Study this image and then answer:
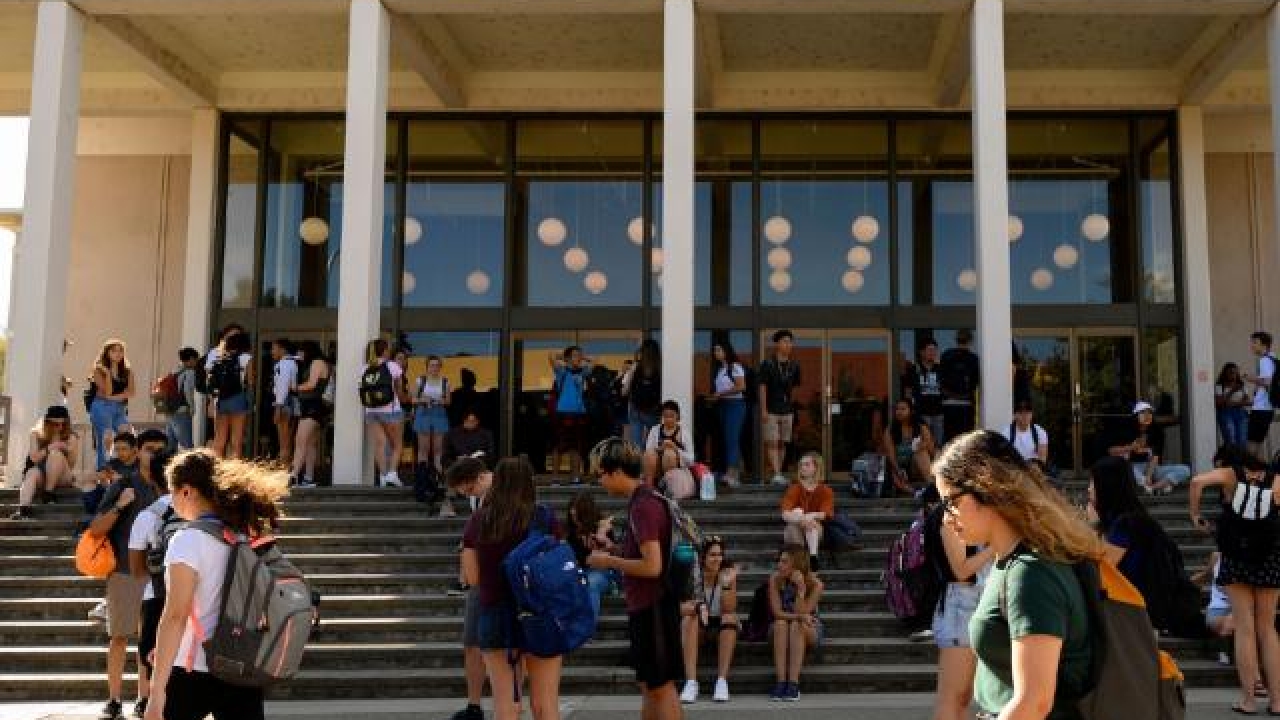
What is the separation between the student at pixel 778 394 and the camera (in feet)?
46.1

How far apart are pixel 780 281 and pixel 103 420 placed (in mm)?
9544

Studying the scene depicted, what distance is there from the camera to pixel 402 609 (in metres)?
9.85

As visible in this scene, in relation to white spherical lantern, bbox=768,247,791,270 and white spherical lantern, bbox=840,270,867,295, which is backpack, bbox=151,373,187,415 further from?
white spherical lantern, bbox=840,270,867,295

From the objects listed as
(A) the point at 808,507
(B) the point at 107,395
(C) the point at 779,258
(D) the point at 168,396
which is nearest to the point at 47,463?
(B) the point at 107,395

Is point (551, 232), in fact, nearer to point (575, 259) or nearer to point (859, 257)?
point (575, 259)

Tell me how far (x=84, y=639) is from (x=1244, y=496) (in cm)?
861

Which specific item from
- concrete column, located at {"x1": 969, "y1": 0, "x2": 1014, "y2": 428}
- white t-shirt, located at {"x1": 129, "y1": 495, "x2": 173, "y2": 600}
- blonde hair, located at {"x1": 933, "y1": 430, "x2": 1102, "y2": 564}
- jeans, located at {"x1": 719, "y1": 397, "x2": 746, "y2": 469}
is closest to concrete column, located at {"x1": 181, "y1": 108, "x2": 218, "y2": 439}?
jeans, located at {"x1": 719, "y1": 397, "x2": 746, "y2": 469}

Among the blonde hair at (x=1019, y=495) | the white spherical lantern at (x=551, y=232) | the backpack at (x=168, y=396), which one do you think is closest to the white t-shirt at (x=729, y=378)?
the white spherical lantern at (x=551, y=232)

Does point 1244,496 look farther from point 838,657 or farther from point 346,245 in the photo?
point 346,245

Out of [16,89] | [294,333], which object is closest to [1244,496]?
[294,333]

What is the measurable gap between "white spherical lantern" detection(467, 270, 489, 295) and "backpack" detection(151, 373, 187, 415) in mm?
4861

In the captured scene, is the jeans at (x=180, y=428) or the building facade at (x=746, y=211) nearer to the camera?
the jeans at (x=180, y=428)

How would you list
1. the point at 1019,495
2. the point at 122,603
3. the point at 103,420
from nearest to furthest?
the point at 1019,495
the point at 122,603
the point at 103,420

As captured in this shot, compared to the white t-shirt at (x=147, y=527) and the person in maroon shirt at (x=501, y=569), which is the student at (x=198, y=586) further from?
the white t-shirt at (x=147, y=527)
